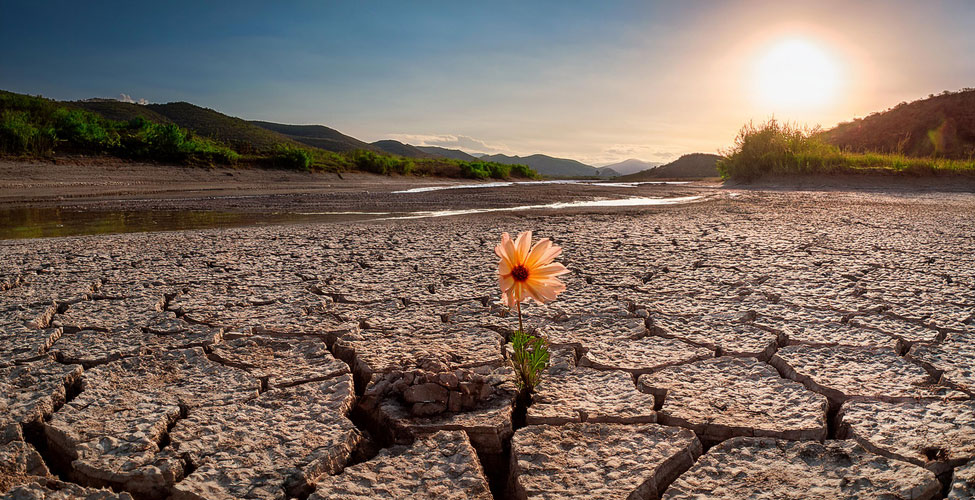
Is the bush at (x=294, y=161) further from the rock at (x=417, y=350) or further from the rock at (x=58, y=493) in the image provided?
the rock at (x=58, y=493)

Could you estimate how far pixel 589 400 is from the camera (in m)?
1.72

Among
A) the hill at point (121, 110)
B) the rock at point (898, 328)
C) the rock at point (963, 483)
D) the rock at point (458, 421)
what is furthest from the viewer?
the hill at point (121, 110)

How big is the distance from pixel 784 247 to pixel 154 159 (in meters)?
16.0

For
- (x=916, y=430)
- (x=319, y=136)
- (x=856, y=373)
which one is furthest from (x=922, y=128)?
(x=319, y=136)

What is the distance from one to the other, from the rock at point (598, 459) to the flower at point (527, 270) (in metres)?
0.36

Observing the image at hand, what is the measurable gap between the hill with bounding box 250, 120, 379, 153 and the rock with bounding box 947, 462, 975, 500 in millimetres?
65666

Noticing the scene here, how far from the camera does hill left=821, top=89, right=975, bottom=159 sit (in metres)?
29.9

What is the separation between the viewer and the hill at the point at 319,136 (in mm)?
66062

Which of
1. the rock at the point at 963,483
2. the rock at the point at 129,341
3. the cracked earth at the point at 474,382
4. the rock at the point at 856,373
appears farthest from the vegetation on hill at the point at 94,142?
the rock at the point at 963,483

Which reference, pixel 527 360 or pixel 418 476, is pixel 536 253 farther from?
pixel 418 476

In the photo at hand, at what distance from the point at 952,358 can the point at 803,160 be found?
13.3 metres

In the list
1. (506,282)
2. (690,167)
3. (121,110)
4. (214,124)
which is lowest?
(506,282)

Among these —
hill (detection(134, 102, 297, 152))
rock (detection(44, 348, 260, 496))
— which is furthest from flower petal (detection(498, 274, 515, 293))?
hill (detection(134, 102, 297, 152))

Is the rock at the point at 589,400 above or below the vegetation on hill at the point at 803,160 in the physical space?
below
